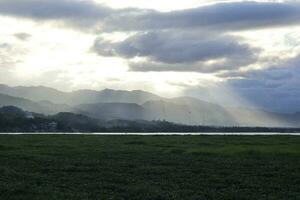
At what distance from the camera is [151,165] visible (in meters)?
52.2

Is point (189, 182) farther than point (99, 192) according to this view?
Yes

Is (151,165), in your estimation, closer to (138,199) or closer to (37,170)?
(37,170)

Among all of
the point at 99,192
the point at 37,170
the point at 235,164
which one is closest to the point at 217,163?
the point at 235,164

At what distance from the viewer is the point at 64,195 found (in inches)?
1238

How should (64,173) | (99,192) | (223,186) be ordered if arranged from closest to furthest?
(99,192) → (223,186) → (64,173)

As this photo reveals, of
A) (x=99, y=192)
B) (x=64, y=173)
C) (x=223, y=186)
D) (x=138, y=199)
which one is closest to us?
(x=138, y=199)

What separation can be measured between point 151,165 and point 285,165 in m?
14.2

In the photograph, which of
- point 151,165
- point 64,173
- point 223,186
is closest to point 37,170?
point 64,173

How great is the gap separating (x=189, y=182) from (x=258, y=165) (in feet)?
55.9

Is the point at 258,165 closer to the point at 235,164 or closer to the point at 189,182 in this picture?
the point at 235,164

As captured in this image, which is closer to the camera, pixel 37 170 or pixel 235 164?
pixel 37 170

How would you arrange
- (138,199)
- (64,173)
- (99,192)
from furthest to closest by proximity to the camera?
1. (64,173)
2. (99,192)
3. (138,199)

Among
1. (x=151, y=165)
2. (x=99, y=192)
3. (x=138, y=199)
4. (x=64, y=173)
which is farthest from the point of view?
(x=151, y=165)

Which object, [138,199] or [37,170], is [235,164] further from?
[138,199]
